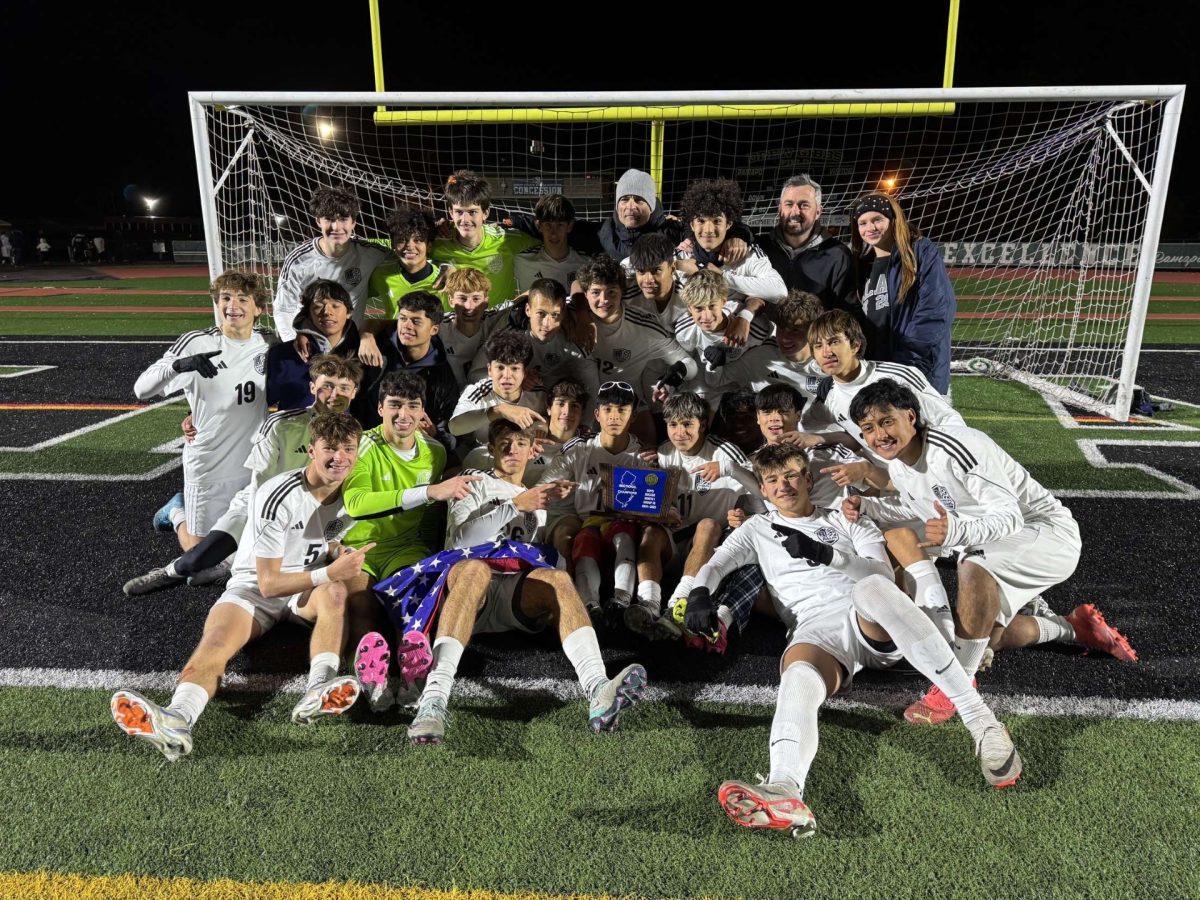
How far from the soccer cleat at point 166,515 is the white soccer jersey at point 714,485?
2.69m

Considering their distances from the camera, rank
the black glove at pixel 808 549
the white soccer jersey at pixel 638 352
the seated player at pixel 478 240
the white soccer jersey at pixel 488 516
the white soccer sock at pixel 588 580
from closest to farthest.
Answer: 1. the black glove at pixel 808 549
2. the white soccer jersey at pixel 488 516
3. the white soccer sock at pixel 588 580
4. the white soccer jersey at pixel 638 352
5. the seated player at pixel 478 240

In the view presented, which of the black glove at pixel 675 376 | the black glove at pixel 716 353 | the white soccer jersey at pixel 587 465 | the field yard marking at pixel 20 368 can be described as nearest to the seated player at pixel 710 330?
the black glove at pixel 716 353

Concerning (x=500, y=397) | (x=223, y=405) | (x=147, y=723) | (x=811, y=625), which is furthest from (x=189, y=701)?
(x=811, y=625)

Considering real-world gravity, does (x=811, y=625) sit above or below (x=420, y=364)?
Result: below

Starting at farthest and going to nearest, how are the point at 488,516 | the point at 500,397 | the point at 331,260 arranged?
the point at 331,260, the point at 500,397, the point at 488,516

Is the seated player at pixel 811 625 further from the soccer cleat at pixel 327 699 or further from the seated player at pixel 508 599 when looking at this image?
the soccer cleat at pixel 327 699

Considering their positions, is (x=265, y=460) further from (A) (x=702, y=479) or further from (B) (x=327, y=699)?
(A) (x=702, y=479)

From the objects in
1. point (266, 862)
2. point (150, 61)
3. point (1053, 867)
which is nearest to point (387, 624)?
point (266, 862)

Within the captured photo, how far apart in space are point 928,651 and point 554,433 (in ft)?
6.51

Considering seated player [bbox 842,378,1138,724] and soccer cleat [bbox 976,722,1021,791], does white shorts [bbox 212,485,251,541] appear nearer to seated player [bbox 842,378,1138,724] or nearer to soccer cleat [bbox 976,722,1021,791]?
seated player [bbox 842,378,1138,724]

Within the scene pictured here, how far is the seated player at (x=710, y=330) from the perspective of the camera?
400 cm

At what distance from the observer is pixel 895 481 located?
3418 millimetres

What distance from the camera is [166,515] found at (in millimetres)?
4574

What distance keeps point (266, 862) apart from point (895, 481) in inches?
105
